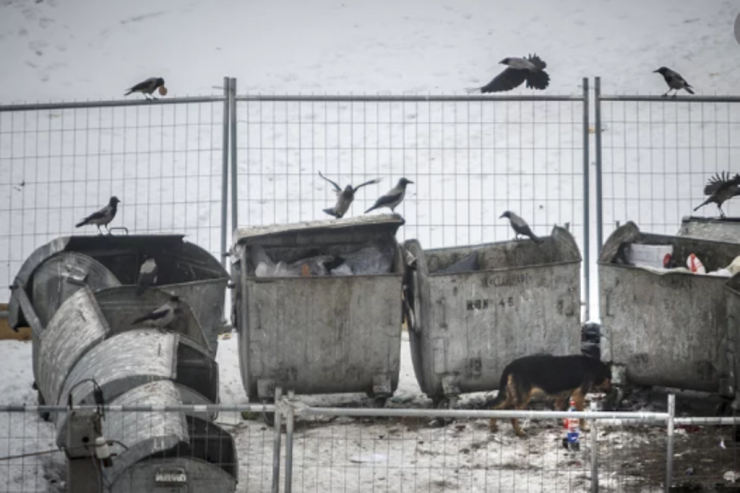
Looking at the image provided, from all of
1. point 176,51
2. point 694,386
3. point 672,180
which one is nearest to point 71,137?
point 176,51

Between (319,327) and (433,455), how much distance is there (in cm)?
142

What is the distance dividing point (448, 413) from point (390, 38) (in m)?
13.0

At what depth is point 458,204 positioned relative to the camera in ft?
45.9

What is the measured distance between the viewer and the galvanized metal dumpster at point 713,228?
1033 cm

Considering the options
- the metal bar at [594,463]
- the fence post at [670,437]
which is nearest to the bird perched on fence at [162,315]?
the metal bar at [594,463]

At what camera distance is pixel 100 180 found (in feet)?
43.0

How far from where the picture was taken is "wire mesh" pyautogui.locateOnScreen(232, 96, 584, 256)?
13180 mm

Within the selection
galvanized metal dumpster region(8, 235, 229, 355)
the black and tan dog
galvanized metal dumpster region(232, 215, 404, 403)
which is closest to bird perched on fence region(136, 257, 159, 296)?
galvanized metal dumpster region(8, 235, 229, 355)

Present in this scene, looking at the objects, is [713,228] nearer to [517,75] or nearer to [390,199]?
[517,75]

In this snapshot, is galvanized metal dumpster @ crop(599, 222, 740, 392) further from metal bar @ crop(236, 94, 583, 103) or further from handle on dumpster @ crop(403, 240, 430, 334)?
metal bar @ crop(236, 94, 583, 103)

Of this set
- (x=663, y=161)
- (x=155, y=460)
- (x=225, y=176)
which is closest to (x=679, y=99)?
(x=663, y=161)

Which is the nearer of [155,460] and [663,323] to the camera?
[155,460]

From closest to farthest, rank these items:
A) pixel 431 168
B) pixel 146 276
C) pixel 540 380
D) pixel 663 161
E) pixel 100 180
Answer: pixel 540 380 < pixel 146 276 < pixel 100 180 < pixel 663 161 < pixel 431 168

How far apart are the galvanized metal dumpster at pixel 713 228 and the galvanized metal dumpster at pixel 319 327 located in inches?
109
